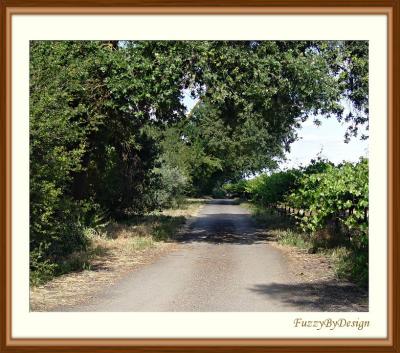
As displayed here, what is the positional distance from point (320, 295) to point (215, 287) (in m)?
2.17

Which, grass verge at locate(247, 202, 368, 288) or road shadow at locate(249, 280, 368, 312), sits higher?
grass verge at locate(247, 202, 368, 288)

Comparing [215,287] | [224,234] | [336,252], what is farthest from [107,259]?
[224,234]

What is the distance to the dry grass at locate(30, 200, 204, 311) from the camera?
977 cm

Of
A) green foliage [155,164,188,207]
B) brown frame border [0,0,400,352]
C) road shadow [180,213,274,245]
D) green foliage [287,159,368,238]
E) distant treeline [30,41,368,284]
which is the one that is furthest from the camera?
green foliage [155,164,188,207]

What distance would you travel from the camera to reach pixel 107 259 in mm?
14680

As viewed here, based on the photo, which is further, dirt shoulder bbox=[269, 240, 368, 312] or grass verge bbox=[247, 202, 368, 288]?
grass verge bbox=[247, 202, 368, 288]

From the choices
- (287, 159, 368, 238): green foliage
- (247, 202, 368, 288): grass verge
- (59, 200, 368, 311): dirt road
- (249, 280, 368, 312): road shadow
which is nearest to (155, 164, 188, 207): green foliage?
(247, 202, 368, 288): grass verge

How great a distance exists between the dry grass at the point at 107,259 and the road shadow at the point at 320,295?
363 cm

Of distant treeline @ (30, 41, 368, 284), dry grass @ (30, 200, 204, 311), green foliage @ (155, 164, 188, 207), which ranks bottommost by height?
dry grass @ (30, 200, 204, 311)

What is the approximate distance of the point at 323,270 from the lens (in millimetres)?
12781

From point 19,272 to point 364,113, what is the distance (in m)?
18.8

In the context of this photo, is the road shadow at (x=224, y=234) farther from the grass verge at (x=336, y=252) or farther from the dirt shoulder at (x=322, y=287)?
the dirt shoulder at (x=322, y=287)

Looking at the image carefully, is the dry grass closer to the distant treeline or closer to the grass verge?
the distant treeline

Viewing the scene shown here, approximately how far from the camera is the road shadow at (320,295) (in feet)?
29.3
